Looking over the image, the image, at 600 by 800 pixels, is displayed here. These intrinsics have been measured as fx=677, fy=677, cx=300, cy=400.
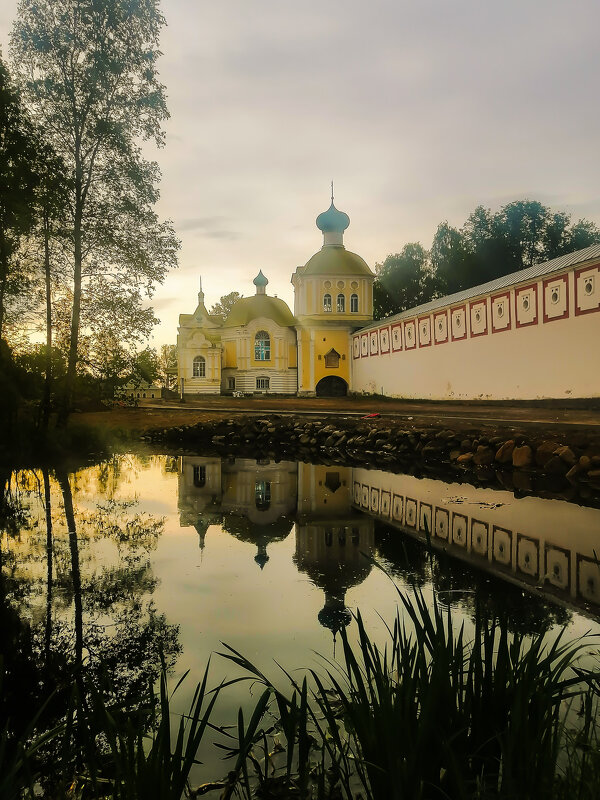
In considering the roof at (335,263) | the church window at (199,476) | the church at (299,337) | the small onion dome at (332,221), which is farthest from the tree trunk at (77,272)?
the small onion dome at (332,221)

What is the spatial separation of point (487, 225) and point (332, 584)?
173 ft

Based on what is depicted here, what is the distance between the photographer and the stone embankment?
40.5 ft

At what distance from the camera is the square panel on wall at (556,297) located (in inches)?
976

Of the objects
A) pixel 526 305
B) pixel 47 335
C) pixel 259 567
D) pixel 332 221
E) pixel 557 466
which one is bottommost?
pixel 259 567

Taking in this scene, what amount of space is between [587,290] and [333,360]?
91.9ft

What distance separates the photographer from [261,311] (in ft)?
185

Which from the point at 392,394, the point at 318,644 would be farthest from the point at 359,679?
the point at 392,394

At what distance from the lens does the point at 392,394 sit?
40.8 metres

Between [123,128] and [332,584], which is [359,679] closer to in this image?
[332,584]

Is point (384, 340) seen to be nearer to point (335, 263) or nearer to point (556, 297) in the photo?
point (335, 263)

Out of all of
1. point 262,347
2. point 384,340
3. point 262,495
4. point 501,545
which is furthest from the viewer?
point 262,347

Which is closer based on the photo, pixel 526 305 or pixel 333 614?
pixel 333 614

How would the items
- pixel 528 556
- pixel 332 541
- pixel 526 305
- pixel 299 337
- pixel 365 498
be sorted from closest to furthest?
pixel 528 556 → pixel 332 541 → pixel 365 498 → pixel 526 305 → pixel 299 337

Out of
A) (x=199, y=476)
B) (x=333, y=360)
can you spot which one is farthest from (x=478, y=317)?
(x=199, y=476)
